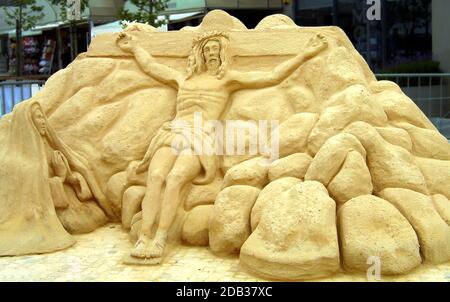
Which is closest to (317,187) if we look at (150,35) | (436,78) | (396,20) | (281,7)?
(150,35)

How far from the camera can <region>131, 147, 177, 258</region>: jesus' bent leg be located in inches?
176

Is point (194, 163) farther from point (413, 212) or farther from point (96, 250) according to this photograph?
point (413, 212)

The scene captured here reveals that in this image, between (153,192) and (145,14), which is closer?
(153,192)

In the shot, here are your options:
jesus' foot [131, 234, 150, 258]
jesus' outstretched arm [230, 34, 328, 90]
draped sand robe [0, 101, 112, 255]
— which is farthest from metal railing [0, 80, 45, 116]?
jesus' foot [131, 234, 150, 258]

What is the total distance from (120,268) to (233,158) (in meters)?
1.36

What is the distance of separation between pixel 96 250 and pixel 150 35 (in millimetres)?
2257

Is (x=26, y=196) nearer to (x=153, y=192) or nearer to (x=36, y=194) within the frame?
(x=36, y=194)

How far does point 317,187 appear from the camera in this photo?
420cm

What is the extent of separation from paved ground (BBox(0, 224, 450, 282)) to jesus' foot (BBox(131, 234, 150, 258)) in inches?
4.5

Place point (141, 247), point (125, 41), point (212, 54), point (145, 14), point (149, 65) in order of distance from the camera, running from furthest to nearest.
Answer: point (145, 14)
point (125, 41)
point (149, 65)
point (212, 54)
point (141, 247)

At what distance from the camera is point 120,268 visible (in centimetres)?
428

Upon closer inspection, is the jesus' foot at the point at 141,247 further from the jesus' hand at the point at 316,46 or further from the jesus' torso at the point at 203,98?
the jesus' hand at the point at 316,46

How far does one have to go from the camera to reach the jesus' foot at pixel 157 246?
14.3 feet

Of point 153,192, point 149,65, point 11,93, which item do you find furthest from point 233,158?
point 11,93
